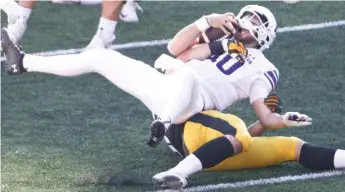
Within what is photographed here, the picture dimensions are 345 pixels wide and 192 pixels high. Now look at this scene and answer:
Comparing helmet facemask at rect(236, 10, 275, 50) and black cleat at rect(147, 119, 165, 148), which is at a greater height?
helmet facemask at rect(236, 10, 275, 50)

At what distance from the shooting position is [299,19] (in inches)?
337

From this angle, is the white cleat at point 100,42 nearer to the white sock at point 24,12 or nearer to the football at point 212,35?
the white sock at point 24,12

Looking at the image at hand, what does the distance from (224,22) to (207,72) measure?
0.28 m

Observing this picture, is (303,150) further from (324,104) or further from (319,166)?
(324,104)

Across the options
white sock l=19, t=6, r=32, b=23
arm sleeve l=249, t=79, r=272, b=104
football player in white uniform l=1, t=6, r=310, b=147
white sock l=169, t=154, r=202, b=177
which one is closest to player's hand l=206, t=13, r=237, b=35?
football player in white uniform l=1, t=6, r=310, b=147

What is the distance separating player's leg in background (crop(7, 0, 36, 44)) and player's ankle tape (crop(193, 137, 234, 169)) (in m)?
2.50

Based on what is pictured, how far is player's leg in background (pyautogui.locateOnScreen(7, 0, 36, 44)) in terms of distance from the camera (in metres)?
7.48

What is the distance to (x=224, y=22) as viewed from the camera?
5723mm

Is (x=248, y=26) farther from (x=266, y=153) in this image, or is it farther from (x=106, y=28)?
(x=106, y=28)

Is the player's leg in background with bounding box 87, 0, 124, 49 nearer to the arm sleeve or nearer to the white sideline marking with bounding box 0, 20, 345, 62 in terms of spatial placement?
the white sideline marking with bounding box 0, 20, 345, 62

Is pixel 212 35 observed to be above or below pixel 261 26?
below

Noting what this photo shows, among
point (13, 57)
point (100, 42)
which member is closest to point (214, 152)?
point (13, 57)

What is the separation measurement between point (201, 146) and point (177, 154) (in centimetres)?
57

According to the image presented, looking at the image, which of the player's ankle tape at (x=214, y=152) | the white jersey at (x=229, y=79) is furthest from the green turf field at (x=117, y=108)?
the white jersey at (x=229, y=79)
